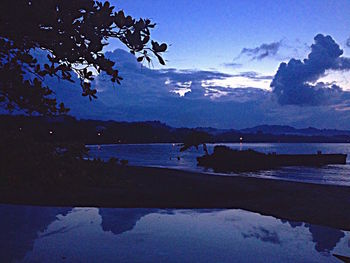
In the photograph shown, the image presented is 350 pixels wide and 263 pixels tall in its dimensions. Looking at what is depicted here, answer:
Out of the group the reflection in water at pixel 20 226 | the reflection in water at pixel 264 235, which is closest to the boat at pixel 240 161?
the reflection in water at pixel 20 226

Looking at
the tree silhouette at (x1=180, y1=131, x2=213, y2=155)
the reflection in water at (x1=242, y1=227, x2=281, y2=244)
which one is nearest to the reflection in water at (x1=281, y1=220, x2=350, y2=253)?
the reflection in water at (x1=242, y1=227, x2=281, y2=244)

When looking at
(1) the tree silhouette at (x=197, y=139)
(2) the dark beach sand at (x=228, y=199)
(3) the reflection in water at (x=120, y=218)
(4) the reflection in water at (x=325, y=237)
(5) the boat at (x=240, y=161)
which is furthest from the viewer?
(1) the tree silhouette at (x=197, y=139)

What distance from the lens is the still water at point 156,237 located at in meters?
13.0

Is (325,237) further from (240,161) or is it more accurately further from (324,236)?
(240,161)

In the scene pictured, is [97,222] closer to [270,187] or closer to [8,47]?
[8,47]

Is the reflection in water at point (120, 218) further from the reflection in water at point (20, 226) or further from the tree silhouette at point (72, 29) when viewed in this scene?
the tree silhouette at point (72, 29)

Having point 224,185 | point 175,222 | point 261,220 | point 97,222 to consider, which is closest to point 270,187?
point 224,185

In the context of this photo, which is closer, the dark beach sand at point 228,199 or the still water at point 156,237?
the still water at point 156,237

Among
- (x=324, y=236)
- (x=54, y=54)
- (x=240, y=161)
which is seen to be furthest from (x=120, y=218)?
(x=240, y=161)

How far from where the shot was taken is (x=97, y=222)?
1859cm

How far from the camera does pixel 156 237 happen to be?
15.9 meters

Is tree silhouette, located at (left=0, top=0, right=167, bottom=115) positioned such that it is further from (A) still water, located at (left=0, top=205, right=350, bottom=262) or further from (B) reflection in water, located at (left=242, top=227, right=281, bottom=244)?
(B) reflection in water, located at (left=242, top=227, right=281, bottom=244)

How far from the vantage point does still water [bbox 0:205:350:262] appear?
13023 millimetres

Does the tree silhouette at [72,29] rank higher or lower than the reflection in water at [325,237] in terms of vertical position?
higher
